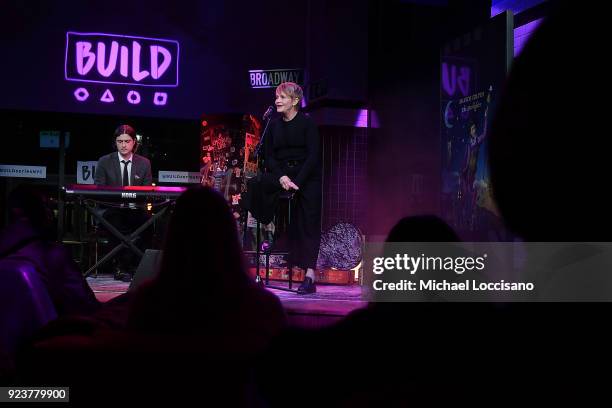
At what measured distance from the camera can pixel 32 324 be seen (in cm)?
254

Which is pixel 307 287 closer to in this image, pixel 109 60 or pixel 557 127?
pixel 557 127

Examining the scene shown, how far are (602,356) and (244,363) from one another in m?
1.00

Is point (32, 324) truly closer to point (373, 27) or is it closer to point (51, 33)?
point (373, 27)

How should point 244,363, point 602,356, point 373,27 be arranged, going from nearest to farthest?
point 602,356 → point 244,363 → point 373,27

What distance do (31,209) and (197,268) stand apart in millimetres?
1278

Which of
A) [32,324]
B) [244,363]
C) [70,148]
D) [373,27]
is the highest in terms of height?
[373,27]

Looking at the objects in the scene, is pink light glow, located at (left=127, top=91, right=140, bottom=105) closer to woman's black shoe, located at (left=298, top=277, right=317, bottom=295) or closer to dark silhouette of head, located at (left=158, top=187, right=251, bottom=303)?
woman's black shoe, located at (left=298, top=277, right=317, bottom=295)

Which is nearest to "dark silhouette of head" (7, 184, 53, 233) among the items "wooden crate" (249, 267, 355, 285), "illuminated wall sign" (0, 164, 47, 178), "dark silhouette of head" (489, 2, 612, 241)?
"dark silhouette of head" (489, 2, 612, 241)

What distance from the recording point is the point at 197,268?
5.67 ft

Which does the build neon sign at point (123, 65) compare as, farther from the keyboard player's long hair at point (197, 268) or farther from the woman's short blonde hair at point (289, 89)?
the keyboard player's long hair at point (197, 268)

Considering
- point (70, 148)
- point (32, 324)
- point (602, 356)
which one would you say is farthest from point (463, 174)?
point (70, 148)

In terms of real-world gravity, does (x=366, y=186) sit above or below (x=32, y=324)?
above

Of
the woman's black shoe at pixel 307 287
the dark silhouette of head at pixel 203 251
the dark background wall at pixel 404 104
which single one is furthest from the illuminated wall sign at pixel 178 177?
the dark silhouette of head at pixel 203 251

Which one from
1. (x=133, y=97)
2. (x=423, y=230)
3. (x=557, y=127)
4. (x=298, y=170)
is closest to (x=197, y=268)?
(x=423, y=230)
